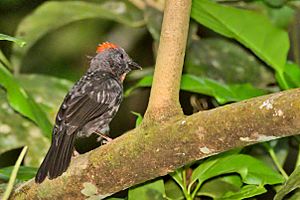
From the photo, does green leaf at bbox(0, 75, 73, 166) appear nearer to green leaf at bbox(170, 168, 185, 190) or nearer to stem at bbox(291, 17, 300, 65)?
green leaf at bbox(170, 168, 185, 190)

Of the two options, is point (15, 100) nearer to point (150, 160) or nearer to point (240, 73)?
point (150, 160)

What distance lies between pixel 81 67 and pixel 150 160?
9.19ft

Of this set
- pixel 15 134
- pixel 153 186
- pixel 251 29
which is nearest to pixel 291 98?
pixel 153 186

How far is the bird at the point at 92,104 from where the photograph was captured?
11.0ft

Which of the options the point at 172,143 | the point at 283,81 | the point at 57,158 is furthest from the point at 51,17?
the point at 172,143

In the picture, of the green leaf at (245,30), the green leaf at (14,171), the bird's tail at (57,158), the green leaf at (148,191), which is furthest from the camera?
the green leaf at (245,30)

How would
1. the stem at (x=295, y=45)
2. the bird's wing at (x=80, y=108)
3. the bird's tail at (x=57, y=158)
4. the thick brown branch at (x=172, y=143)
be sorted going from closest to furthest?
the thick brown branch at (x=172, y=143) < the bird's tail at (x=57, y=158) < the bird's wing at (x=80, y=108) < the stem at (x=295, y=45)

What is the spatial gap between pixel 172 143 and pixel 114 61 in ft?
5.89

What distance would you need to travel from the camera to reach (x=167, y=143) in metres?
2.47

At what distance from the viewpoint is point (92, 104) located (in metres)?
3.65

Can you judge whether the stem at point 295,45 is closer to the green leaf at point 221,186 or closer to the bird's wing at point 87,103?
the bird's wing at point 87,103

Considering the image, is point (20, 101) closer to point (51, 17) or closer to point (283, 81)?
point (51, 17)

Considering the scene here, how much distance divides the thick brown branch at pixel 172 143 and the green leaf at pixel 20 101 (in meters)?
0.59

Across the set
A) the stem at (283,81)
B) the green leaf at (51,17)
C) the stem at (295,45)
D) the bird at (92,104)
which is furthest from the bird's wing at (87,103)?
the stem at (295,45)
